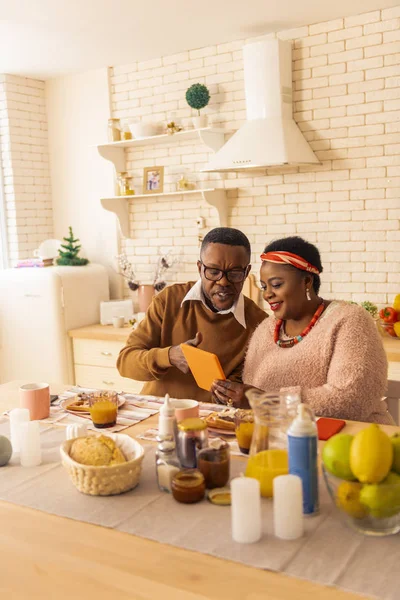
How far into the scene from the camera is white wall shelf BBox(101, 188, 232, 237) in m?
4.36

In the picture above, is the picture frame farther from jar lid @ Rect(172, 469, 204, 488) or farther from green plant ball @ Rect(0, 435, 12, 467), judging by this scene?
jar lid @ Rect(172, 469, 204, 488)

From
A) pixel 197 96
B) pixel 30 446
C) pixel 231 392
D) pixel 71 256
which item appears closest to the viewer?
pixel 30 446

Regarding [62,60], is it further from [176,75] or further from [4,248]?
[4,248]

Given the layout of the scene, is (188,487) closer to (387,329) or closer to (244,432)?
(244,432)

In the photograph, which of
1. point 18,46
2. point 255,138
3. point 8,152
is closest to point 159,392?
point 255,138

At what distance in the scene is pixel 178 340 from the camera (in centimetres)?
269

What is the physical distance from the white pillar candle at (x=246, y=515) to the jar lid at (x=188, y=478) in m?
0.21

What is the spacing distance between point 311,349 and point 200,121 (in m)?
2.58

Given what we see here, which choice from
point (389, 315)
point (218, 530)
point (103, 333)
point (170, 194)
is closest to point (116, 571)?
point (218, 530)

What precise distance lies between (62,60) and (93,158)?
0.78 m

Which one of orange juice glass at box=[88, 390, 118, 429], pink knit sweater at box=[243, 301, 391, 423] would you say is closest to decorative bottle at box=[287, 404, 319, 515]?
pink knit sweater at box=[243, 301, 391, 423]

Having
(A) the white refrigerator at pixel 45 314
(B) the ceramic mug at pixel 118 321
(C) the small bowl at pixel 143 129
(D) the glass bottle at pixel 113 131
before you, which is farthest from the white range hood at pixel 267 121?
(A) the white refrigerator at pixel 45 314

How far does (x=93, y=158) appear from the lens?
512 centimetres

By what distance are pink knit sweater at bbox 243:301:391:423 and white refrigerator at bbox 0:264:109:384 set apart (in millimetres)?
2531
